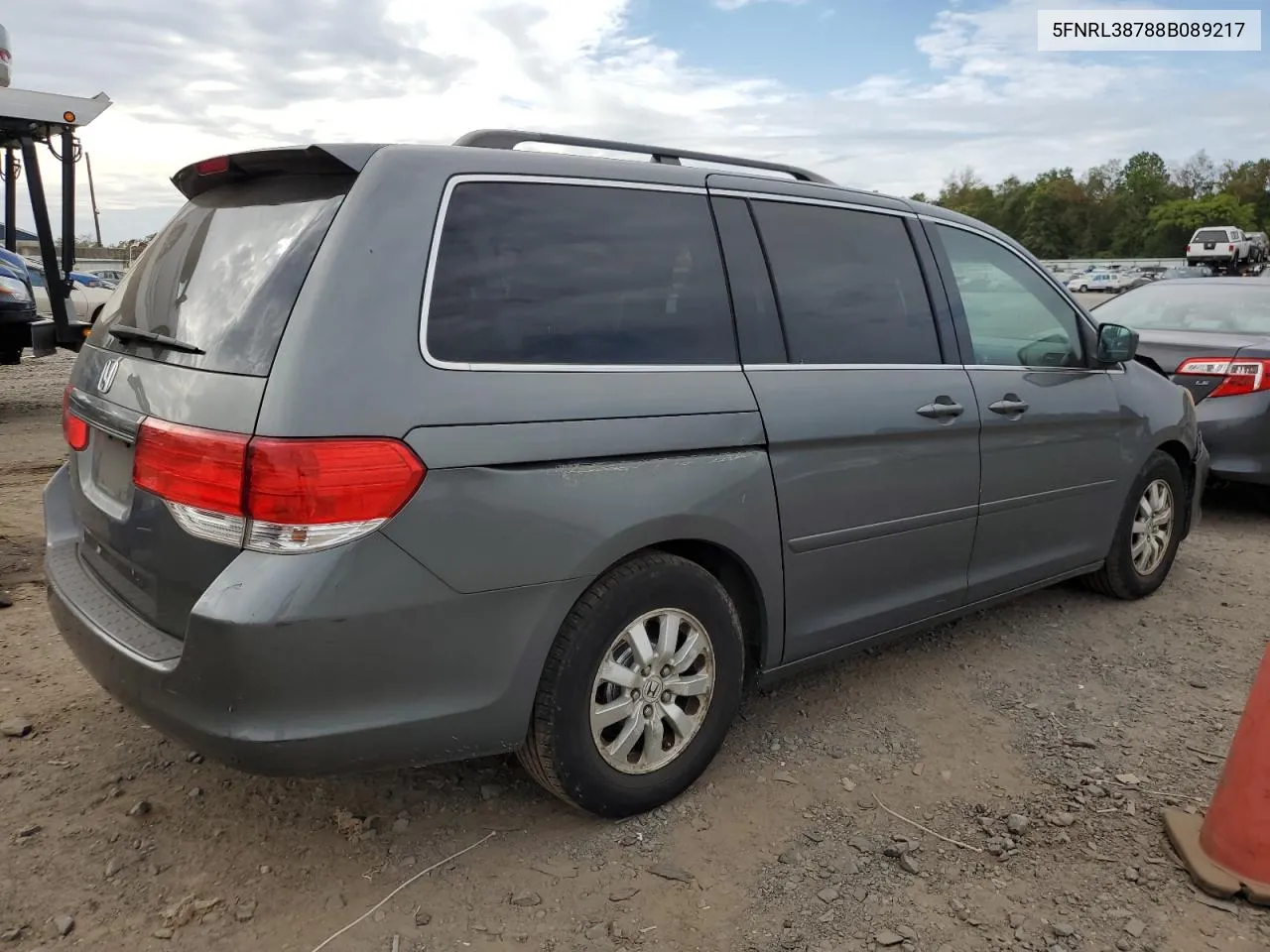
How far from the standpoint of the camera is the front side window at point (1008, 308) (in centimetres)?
385

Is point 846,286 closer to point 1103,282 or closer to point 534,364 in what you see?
point 534,364

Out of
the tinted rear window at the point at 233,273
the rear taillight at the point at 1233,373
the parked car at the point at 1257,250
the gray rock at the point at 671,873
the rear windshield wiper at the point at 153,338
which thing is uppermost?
the parked car at the point at 1257,250

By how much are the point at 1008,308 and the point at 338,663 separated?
3.04 m

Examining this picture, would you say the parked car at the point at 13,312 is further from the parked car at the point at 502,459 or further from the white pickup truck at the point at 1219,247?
the white pickup truck at the point at 1219,247

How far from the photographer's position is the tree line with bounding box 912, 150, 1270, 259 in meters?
87.1

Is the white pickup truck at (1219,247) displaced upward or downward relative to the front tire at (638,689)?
upward

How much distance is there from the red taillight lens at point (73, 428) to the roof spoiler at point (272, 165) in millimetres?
727

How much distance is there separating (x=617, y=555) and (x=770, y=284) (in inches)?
42.2

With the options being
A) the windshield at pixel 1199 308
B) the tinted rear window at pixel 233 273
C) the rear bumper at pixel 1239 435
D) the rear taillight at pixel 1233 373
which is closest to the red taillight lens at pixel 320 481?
the tinted rear window at pixel 233 273

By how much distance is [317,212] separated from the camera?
2414 mm

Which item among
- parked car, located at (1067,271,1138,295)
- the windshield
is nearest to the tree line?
parked car, located at (1067,271,1138,295)

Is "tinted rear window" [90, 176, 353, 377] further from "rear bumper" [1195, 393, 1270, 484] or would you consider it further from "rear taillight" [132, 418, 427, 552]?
"rear bumper" [1195, 393, 1270, 484]

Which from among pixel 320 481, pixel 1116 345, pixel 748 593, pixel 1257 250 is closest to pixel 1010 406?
pixel 1116 345

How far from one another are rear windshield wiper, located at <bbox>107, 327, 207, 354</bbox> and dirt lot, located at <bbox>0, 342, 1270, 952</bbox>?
1.31m
